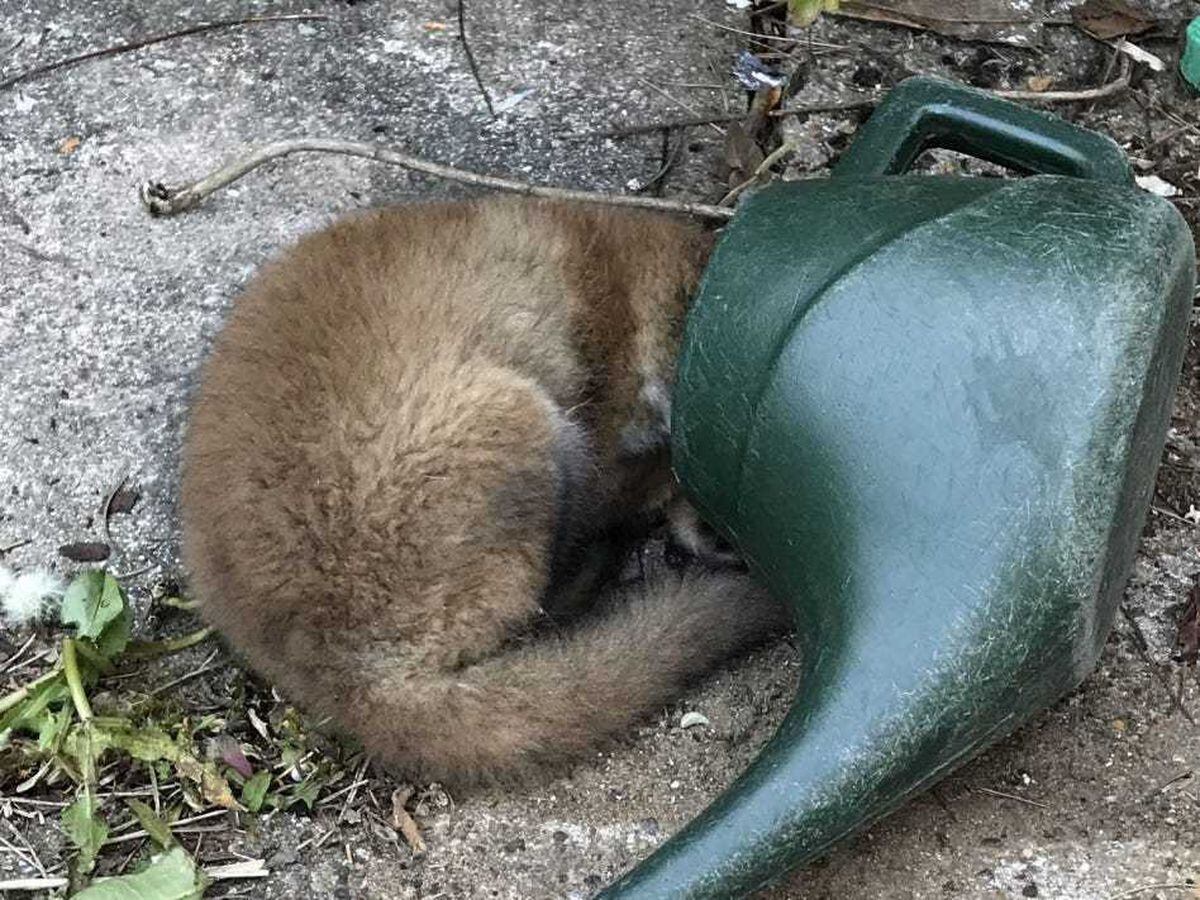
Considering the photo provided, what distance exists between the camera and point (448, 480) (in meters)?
2.71

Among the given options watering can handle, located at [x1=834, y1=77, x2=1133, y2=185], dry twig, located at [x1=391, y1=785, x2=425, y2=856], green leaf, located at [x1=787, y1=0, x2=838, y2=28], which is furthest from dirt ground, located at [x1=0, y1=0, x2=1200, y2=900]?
watering can handle, located at [x1=834, y1=77, x2=1133, y2=185]

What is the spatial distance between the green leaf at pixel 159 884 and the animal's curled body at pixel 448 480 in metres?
0.35

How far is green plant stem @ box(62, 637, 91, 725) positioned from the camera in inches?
98.3

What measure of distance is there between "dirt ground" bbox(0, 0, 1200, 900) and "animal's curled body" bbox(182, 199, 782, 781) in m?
0.13

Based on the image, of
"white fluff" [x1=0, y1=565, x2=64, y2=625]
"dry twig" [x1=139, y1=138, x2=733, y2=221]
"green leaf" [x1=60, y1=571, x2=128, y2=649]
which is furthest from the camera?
"dry twig" [x1=139, y1=138, x2=733, y2=221]

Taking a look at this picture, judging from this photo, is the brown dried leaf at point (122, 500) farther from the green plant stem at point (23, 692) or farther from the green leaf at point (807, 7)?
the green leaf at point (807, 7)

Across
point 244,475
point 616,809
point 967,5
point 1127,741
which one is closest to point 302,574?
point 244,475

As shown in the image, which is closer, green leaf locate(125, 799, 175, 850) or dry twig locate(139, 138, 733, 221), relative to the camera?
green leaf locate(125, 799, 175, 850)

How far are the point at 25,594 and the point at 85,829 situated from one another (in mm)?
564

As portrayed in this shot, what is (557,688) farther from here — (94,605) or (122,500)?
(122,500)

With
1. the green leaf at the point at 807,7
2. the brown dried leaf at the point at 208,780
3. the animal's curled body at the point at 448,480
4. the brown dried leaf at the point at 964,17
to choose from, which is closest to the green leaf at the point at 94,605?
the animal's curled body at the point at 448,480

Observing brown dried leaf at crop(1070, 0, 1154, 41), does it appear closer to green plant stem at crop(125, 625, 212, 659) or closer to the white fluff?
green plant stem at crop(125, 625, 212, 659)

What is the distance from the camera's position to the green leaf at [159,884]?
2244 millimetres

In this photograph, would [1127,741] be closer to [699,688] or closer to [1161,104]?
[699,688]
